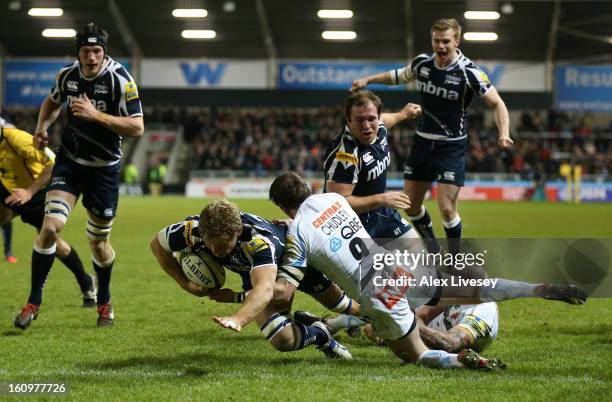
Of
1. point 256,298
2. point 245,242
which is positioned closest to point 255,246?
point 245,242

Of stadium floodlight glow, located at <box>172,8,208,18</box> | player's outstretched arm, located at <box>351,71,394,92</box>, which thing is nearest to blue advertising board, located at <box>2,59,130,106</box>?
stadium floodlight glow, located at <box>172,8,208,18</box>

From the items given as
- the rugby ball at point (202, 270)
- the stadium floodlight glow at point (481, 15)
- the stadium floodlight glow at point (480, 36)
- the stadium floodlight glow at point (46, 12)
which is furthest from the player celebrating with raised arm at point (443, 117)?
the stadium floodlight glow at point (46, 12)

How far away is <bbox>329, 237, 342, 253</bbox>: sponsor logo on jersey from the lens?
5141 millimetres

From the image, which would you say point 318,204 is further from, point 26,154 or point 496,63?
point 496,63

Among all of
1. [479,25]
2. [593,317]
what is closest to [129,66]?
[479,25]

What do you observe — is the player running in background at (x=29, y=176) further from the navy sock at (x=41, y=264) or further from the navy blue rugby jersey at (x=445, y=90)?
the navy blue rugby jersey at (x=445, y=90)

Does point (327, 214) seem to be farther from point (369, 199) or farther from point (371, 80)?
point (371, 80)

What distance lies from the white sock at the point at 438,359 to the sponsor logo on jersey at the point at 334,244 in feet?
2.80

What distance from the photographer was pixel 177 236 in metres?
5.58

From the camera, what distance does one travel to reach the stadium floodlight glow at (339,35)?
37812 mm

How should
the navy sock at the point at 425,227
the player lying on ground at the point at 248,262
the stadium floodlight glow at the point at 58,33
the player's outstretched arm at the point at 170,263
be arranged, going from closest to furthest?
the player lying on ground at the point at 248,262
the player's outstretched arm at the point at 170,263
the navy sock at the point at 425,227
the stadium floodlight glow at the point at 58,33

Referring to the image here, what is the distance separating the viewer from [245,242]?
5.02m

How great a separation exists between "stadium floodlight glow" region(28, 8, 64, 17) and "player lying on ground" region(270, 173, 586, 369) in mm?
33631

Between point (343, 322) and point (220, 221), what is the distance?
1.84 meters
